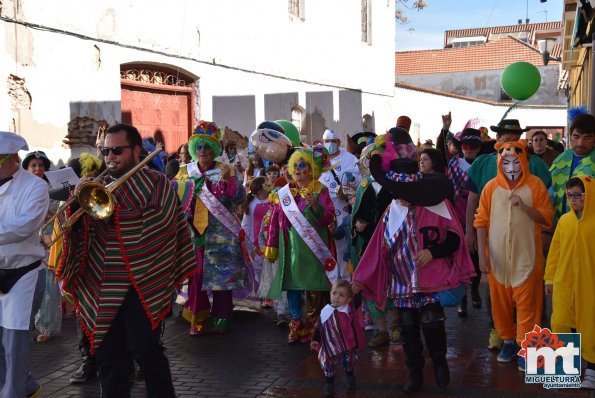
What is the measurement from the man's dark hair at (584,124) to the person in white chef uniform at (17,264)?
166 inches

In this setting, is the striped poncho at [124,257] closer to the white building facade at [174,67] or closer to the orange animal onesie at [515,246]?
the orange animal onesie at [515,246]

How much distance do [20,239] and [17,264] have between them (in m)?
0.22

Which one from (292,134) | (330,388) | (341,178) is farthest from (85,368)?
(292,134)

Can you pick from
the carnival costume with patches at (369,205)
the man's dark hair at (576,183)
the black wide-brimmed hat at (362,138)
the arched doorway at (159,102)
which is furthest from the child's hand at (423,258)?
the arched doorway at (159,102)

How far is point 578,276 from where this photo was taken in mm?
5730

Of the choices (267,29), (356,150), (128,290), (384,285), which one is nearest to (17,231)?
(128,290)

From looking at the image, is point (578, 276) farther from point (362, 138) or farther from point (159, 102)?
point (159, 102)

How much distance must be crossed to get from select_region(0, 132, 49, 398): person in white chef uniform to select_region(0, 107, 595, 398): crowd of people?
0.01m

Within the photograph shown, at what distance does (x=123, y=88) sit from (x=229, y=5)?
3621 mm

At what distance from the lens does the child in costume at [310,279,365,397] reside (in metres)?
5.84

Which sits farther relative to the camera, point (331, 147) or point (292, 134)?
point (292, 134)

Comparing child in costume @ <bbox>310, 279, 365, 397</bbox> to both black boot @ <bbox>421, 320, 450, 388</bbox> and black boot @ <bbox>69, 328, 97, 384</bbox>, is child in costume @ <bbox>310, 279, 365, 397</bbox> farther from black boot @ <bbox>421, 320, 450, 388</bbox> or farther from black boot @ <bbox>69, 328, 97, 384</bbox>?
black boot @ <bbox>69, 328, 97, 384</bbox>

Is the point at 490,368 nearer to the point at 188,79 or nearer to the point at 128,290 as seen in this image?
the point at 128,290

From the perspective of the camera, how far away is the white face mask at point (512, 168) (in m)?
6.37
